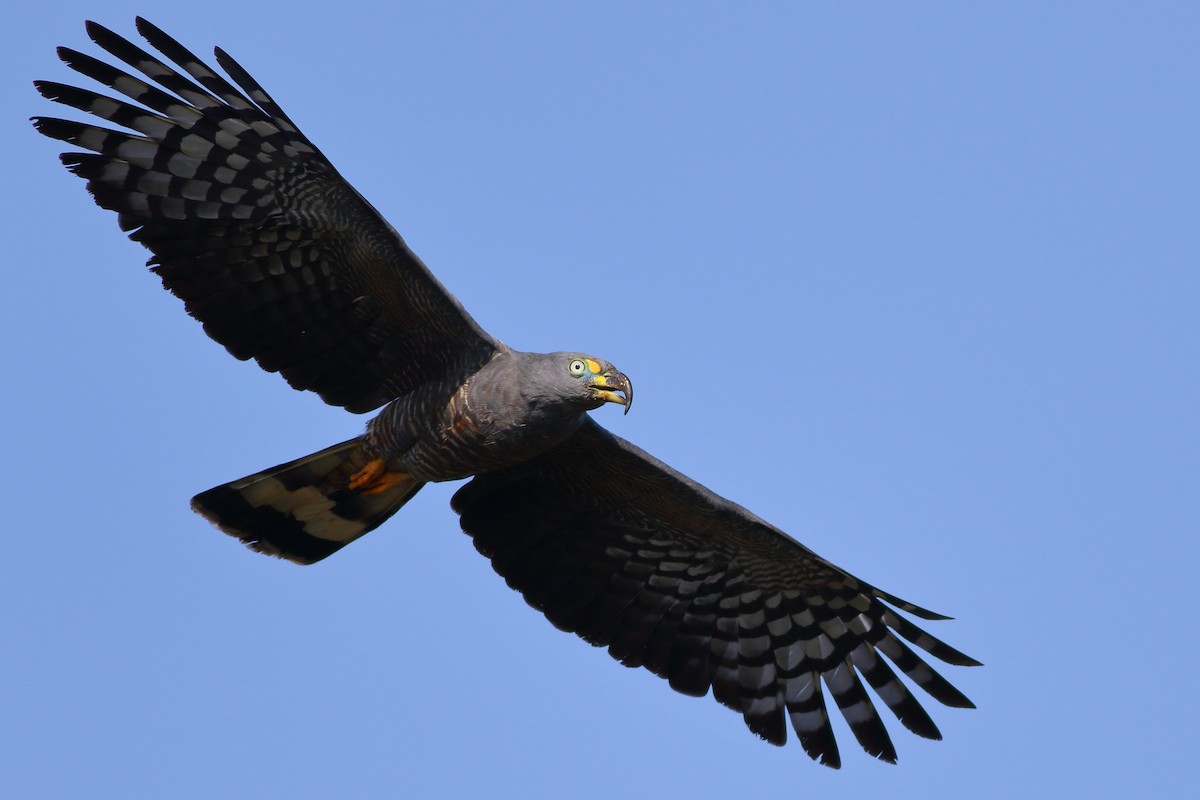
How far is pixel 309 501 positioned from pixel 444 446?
3.92 ft

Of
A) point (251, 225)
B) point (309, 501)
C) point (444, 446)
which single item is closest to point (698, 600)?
point (444, 446)

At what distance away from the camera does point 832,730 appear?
1159 cm

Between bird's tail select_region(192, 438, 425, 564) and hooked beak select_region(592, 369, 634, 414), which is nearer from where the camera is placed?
hooked beak select_region(592, 369, 634, 414)

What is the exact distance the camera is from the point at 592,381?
10125 mm

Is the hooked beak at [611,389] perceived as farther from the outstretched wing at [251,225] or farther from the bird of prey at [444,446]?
the outstretched wing at [251,225]

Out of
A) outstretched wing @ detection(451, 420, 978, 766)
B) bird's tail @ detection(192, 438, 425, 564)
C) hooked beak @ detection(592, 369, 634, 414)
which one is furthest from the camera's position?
outstretched wing @ detection(451, 420, 978, 766)

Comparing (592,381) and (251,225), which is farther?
(251,225)

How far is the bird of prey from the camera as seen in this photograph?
10273 mm

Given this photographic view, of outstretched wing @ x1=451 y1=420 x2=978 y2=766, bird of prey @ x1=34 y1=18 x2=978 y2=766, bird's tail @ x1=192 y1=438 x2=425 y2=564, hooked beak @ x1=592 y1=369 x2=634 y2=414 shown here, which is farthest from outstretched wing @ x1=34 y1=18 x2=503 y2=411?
outstretched wing @ x1=451 y1=420 x2=978 y2=766

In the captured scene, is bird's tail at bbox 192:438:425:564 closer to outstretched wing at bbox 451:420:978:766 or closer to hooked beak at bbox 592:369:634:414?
outstretched wing at bbox 451:420:978:766

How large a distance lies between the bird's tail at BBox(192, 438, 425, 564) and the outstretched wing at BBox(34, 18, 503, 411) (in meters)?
0.60

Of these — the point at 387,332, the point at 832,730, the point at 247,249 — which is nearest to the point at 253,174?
the point at 247,249

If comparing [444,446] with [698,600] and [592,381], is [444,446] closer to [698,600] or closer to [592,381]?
[592,381]

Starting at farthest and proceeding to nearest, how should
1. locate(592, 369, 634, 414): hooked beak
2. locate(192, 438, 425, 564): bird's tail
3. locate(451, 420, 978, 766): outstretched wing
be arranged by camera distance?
1. locate(451, 420, 978, 766): outstretched wing
2. locate(192, 438, 425, 564): bird's tail
3. locate(592, 369, 634, 414): hooked beak
